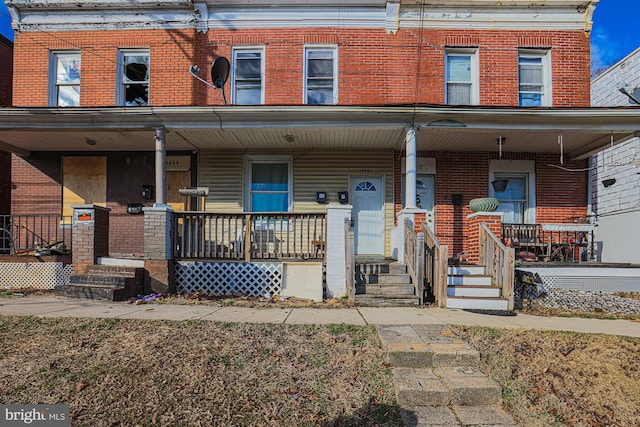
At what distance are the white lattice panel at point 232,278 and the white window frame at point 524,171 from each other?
613 centimetres

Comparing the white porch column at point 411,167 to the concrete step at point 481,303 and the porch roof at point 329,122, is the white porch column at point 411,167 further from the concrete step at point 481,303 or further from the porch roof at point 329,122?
the concrete step at point 481,303

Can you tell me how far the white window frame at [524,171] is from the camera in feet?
32.2

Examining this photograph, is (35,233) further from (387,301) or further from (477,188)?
(477,188)

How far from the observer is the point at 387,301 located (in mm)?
6488

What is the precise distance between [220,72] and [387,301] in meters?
6.48

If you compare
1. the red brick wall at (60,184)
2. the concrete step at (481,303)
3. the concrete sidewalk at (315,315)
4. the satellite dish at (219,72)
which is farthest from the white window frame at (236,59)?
the concrete step at (481,303)

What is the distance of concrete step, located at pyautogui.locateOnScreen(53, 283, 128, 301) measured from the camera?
21.7ft

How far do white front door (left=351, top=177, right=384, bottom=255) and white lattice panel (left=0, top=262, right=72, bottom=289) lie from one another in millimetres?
6866

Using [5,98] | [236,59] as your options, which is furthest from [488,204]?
[5,98]

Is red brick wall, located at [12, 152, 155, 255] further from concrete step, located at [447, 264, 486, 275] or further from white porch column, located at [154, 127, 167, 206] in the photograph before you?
concrete step, located at [447, 264, 486, 275]

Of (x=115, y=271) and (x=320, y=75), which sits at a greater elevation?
(x=320, y=75)

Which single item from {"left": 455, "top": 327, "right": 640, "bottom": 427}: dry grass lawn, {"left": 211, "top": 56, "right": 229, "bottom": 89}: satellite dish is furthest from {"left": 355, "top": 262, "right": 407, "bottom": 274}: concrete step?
{"left": 211, "top": 56, "right": 229, "bottom": 89}: satellite dish

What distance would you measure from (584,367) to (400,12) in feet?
29.8

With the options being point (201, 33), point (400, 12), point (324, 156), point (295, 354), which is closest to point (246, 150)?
point (324, 156)
